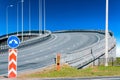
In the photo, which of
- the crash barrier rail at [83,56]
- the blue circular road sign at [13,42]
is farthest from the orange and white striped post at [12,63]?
the crash barrier rail at [83,56]

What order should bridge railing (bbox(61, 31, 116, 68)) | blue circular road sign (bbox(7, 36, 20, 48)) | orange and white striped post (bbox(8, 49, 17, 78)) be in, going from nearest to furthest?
blue circular road sign (bbox(7, 36, 20, 48)) → orange and white striped post (bbox(8, 49, 17, 78)) → bridge railing (bbox(61, 31, 116, 68))

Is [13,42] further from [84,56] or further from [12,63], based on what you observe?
[84,56]

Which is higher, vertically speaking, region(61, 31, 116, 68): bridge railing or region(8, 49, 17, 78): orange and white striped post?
region(8, 49, 17, 78): orange and white striped post

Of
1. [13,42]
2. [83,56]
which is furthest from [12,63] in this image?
[83,56]

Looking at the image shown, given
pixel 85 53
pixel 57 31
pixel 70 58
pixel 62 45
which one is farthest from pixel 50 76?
pixel 57 31

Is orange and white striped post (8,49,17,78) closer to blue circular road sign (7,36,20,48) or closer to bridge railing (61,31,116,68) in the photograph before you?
blue circular road sign (7,36,20,48)

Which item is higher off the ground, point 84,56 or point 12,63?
point 12,63

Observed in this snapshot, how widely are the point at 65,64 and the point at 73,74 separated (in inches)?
243

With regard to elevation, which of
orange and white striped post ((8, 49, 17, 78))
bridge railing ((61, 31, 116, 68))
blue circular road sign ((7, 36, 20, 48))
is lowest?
bridge railing ((61, 31, 116, 68))

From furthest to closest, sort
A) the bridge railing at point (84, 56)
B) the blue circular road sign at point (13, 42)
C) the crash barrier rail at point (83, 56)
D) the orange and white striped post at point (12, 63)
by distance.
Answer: the bridge railing at point (84, 56) → the crash barrier rail at point (83, 56) → the orange and white striped post at point (12, 63) → the blue circular road sign at point (13, 42)

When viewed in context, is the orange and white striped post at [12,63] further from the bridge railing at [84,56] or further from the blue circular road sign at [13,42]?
the bridge railing at [84,56]

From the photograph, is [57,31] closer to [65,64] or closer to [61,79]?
[65,64]

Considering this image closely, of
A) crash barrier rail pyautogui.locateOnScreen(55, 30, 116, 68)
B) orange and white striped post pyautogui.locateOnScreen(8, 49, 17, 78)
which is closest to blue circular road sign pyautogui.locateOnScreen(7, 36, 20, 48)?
orange and white striped post pyautogui.locateOnScreen(8, 49, 17, 78)

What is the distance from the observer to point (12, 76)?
24891 millimetres
